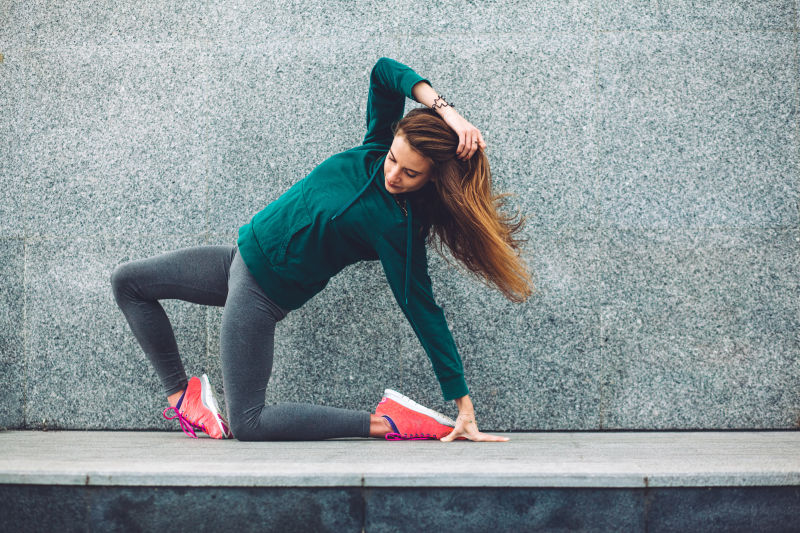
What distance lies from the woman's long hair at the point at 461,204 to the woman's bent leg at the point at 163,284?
3.31 feet

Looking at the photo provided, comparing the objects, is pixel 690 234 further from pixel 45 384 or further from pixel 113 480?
pixel 45 384

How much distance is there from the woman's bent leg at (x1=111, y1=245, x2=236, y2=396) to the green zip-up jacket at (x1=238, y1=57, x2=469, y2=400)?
222mm

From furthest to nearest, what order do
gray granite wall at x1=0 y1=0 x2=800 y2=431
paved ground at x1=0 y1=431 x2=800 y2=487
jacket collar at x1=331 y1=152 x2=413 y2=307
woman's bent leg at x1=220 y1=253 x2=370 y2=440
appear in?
1. gray granite wall at x1=0 y1=0 x2=800 y2=431
2. woman's bent leg at x1=220 y1=253 x2=370 y2=440
3. jacket collar at x1=331 y1=152 x2=413 y2=307
4. paved ground at x1=0 y1=431 x2=800 y2=487

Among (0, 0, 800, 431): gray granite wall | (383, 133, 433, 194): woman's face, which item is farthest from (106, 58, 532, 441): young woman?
(0, 0, 800, 431): gray granite wall

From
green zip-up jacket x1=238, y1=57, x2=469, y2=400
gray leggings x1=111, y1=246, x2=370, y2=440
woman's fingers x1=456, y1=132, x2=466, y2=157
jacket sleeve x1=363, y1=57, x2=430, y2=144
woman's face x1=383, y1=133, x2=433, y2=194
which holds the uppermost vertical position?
jacket sleeve x1=363, y1=57, x2=430, y2=144

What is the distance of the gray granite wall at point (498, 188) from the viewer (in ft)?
10.5

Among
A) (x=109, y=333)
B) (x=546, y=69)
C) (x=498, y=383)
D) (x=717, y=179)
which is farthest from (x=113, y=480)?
(x=717, y=179)

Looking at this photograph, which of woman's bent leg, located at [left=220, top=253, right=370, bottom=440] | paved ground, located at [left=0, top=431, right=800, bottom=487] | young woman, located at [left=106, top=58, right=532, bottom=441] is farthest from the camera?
woman's bent leg, located at [left=220, top=253, right=370, bottom=440]

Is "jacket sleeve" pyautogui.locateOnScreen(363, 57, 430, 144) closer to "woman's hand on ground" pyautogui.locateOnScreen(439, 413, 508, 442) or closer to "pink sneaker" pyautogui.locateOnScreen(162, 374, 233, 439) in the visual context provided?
"woman's hand on ground" pyautogui.locateOnScreen(439, 413, 508, 442)

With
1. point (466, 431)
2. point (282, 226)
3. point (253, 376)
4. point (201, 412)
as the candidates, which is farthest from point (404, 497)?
point (201, 412)

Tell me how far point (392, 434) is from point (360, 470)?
82 cm

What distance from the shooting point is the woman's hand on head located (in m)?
2.17

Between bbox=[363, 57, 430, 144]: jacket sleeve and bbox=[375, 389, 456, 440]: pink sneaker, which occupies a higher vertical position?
bbox=[363, 57, 430, 144]: jacket sleeve

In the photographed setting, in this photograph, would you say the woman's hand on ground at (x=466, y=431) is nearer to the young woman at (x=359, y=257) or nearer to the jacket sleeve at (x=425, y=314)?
the young woman at (x=359, y=257)
